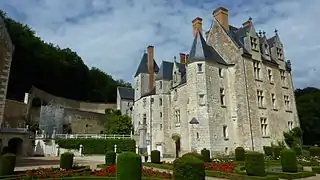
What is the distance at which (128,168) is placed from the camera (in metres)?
7.28

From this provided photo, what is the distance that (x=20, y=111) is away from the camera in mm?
32406

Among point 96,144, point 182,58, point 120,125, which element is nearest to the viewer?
point 96,144

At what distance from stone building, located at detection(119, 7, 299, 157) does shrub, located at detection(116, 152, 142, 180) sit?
1454 centimetres

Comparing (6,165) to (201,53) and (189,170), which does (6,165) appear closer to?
(189,170)

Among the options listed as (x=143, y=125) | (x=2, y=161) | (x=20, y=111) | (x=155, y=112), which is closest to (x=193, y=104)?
(x=155, y=112)

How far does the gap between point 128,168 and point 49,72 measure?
129 ft

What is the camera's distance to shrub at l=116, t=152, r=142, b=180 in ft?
23.8

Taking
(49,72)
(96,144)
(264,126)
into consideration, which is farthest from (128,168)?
(49,72)

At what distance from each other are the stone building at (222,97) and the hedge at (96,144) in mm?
1577

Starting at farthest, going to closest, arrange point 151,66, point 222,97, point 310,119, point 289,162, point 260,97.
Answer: point 310,119
point 151,66
point 260,97
point 222,97
point 289,162

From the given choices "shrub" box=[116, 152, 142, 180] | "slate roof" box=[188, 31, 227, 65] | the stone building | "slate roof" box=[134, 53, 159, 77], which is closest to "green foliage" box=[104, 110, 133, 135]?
the stone building

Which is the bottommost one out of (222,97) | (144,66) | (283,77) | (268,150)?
(268,150)

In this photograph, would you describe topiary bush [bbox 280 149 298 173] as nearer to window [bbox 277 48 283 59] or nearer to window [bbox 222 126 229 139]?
window [bbox 222 126 229 139]

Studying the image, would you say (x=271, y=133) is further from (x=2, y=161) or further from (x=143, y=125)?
(x=2, y=161)
